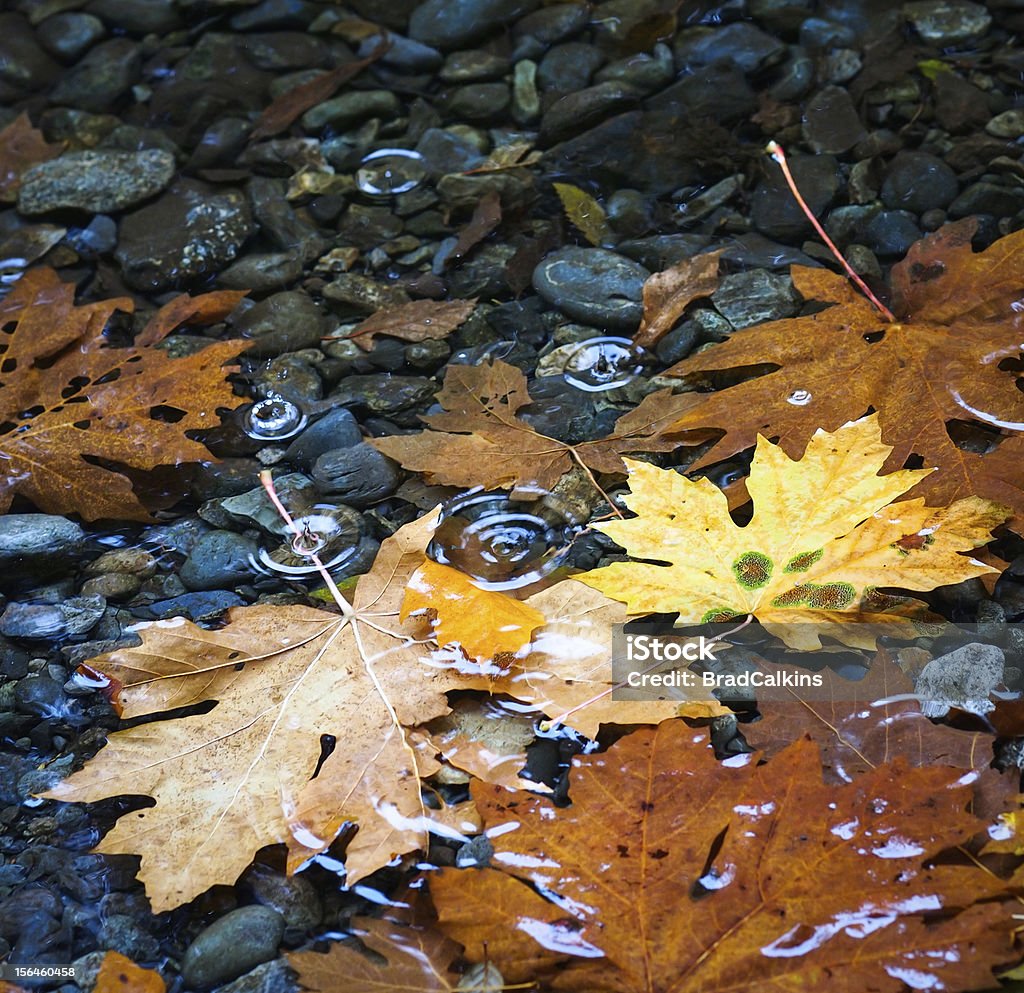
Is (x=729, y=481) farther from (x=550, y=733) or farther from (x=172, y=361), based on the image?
Answer: (x=172, y=361)

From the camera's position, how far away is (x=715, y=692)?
69.7 inches

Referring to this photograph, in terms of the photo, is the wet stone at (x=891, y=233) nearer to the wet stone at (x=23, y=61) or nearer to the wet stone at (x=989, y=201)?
the wet stone at (x=989, y=201)

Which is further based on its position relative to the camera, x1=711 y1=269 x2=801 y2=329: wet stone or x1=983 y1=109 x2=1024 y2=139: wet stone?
x1=983 y1=109 x2=1024 y2=139: wet stone

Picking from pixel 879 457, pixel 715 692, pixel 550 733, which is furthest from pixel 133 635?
pixel 879 457

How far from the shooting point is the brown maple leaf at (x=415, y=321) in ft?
8.75

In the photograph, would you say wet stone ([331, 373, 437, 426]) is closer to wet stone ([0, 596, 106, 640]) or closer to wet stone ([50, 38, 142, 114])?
wet stone ([0, 596, 106, 640])

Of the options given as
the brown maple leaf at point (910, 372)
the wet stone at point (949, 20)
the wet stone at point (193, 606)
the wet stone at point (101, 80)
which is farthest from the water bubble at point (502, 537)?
the wet stone at point (101, 80)

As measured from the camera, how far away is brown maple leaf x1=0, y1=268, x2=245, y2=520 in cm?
226

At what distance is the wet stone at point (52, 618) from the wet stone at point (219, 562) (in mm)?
200

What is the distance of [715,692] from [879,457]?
1.85 feet

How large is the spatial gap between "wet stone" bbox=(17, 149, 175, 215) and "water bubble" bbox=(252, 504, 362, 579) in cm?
162

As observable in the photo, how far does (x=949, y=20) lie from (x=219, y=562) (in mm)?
2966

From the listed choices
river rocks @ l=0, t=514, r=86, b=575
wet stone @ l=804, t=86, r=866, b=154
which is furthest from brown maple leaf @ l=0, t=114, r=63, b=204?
wet stone @ l=804, t=86, r=866, b=154

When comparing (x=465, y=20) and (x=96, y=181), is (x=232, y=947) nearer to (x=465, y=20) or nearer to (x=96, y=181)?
→ (x=96, y=181)
